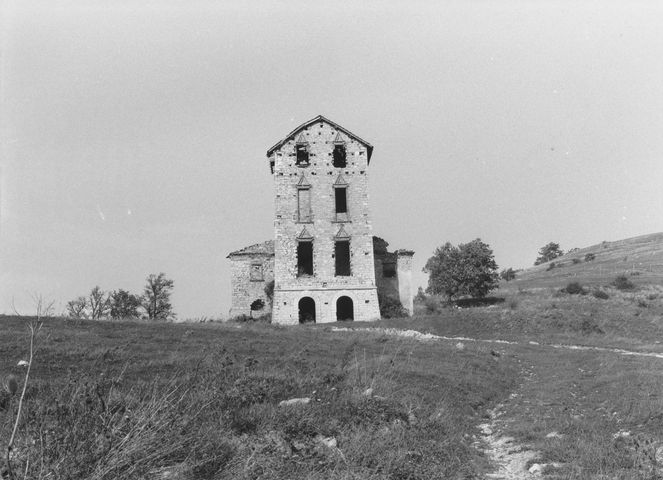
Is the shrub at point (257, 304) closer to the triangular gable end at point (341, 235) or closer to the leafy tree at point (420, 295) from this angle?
the triangular gable end at point (341, 235)

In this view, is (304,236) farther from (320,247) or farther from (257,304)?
(257,304)

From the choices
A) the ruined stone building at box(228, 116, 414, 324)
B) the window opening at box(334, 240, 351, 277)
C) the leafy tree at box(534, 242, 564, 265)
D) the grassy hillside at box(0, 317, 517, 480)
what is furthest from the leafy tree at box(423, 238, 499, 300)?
the leafy tree at box(534, 242, 564, 265)

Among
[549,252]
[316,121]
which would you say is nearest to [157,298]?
[316,121]

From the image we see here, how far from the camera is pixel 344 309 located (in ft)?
136

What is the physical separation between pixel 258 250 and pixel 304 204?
249 inches

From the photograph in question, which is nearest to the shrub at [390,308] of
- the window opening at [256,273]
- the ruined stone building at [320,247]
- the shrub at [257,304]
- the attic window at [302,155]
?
the ruined stone building at [320,247]

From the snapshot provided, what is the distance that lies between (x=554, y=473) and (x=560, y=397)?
278 inches

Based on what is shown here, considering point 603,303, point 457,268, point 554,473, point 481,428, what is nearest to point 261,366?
point 481,428

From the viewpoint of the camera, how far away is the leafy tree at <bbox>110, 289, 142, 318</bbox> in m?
56.8

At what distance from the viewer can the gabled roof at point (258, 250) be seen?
143 ft

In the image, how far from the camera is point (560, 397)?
1412 centimetres

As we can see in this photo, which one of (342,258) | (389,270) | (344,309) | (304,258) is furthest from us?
(342,258)

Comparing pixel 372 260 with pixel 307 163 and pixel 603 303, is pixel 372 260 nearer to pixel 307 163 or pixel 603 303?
pixel 307 163

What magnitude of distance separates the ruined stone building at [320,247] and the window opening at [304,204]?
0.08m
